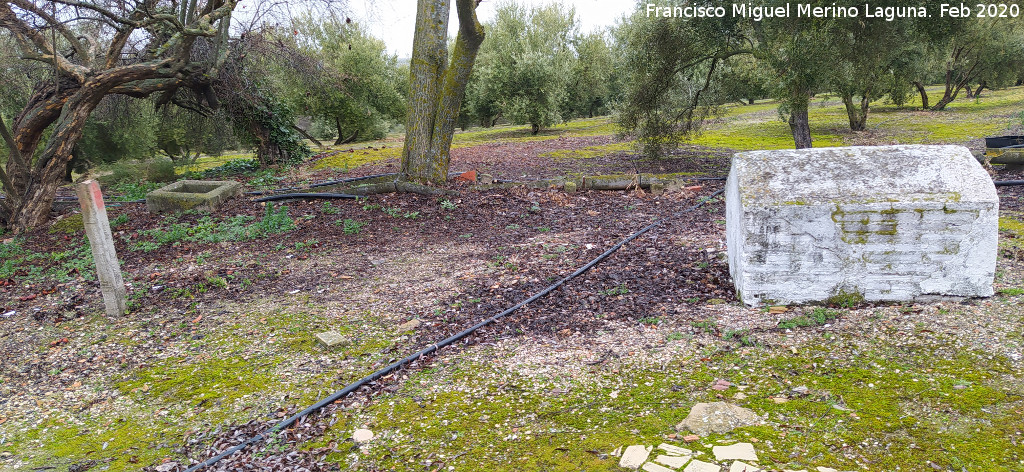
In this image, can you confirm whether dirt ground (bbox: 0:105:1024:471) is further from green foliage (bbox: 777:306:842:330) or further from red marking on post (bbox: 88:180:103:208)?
red marking on post (bbox: 88:180:103:208)

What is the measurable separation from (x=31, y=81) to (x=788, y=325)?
668 inches

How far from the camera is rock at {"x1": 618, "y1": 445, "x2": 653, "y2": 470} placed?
312 cm

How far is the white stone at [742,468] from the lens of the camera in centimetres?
299

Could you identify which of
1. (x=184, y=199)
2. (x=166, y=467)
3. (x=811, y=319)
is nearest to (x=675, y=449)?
(x=811, y=319)

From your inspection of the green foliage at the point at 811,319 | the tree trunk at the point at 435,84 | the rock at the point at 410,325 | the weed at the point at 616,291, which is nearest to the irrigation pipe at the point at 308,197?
the tree trunk at the point at 435,84

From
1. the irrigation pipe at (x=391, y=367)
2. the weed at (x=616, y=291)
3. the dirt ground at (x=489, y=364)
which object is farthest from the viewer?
the weed at (x=616, y=291)

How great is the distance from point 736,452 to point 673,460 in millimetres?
336

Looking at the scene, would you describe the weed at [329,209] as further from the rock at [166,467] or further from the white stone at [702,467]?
the white stone at [702,467]

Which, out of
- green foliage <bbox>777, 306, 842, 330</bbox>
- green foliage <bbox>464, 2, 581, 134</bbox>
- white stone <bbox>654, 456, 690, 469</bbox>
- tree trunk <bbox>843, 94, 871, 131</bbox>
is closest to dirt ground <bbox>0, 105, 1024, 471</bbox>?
green foliage <bbox>777, 306, 842, 330</bbox>

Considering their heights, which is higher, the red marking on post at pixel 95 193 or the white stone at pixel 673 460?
the red marking on post at pixel 95 193

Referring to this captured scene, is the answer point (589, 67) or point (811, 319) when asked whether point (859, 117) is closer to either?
point (589, 67)

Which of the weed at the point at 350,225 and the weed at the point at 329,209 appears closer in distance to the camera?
the weed at the point at 350,225

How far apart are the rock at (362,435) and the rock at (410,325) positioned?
1543 millimetres

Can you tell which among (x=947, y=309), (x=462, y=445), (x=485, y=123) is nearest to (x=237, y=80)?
(x=462, y=445)
